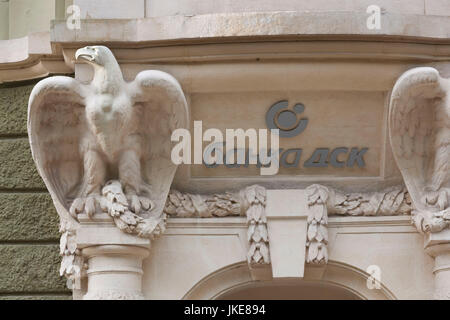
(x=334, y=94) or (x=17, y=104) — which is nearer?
(x=334, y=94)

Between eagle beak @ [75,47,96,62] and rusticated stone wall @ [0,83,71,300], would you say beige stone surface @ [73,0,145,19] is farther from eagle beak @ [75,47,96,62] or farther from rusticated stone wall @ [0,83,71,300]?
rusticated stone wall @ [0,83,71,300]

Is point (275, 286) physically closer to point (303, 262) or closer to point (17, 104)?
point (303, 262)

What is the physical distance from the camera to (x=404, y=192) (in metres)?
11.5

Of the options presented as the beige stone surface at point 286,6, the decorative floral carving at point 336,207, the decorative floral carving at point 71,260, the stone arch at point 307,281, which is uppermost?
the beige stone surface at point 286,6

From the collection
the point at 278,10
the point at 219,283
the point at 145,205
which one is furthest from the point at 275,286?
the point at 278,10

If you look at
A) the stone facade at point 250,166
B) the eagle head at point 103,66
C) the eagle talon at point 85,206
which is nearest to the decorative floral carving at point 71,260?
the stone facade at point 250,166

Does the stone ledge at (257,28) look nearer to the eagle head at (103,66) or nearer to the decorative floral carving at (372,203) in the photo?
the eagle head at (103,66)

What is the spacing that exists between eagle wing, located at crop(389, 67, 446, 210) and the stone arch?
72 centimetres

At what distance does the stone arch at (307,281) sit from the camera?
11453mm

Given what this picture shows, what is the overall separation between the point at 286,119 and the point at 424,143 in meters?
1.02

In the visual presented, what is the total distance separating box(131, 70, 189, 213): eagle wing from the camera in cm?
1108

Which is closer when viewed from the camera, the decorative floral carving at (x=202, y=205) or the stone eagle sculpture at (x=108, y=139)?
the stone eagle sculpture at (x=108, y=139)

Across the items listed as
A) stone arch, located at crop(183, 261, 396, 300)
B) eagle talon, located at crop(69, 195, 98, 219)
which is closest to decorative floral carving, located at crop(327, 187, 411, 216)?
stone arch, located at crop(183, 261, 396, 300)
